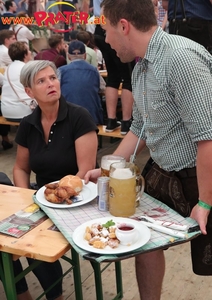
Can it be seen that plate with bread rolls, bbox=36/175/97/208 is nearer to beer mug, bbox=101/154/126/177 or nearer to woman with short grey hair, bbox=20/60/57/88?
beer mug, bbox=101/154/126/177

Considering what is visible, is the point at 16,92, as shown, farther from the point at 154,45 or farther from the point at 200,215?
the point at 200,215

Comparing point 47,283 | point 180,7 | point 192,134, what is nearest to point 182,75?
point 192,134

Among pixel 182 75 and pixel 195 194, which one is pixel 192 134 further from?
pixel 195 194

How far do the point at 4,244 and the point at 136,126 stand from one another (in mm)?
837

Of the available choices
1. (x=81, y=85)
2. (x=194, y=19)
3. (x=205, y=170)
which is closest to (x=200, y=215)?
(x=205, y=170)

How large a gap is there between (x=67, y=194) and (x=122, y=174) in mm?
246

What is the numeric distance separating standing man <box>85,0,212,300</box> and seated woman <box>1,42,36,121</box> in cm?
293

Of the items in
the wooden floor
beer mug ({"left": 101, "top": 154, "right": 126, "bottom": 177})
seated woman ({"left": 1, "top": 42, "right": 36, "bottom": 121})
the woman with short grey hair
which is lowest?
the wooden floor

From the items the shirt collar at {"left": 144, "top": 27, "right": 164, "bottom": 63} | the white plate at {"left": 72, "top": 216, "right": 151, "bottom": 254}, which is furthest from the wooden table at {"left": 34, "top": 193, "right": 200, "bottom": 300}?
the shirt collar at {"left": 144, "top": 27, "right": 164, "bottom": 63}

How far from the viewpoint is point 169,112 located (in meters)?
1.62

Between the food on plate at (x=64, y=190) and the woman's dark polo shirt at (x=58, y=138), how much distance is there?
0.55m

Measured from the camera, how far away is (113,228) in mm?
1442

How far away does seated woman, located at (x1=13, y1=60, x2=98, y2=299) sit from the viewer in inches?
90.8

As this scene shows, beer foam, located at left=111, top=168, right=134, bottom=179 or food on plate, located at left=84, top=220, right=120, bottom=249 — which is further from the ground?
beer foam, located at left=111, top=168, right=134, bottom=179
